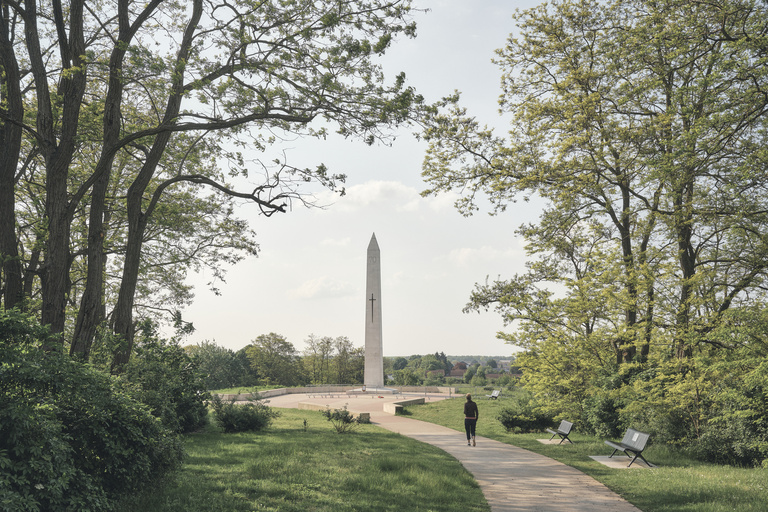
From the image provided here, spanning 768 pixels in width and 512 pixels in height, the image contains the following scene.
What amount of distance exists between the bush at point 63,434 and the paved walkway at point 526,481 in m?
5.23

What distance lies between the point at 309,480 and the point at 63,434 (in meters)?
4.21

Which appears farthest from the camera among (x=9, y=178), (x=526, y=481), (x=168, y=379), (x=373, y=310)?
(x=373, y=310)

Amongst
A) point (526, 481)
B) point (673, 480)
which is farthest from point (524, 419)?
point (673, 480)

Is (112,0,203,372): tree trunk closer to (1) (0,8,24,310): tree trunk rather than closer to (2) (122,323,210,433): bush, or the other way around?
(2) (122,323,210,433): bush

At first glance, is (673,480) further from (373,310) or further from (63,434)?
(373,310)

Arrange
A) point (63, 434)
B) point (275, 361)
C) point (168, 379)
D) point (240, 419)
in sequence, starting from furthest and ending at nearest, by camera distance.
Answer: point (275, 361) < point (240, 419) < point (168, 379) < point (63, 434)

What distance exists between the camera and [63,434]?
19.3 ft

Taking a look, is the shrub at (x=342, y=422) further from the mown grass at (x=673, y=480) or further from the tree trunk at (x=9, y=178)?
the tree trunk at (x=9, y=178)

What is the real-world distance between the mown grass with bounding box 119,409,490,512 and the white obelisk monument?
2347 centimetres

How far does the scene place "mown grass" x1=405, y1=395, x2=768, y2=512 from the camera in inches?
312

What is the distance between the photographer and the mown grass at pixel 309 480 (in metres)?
7.39

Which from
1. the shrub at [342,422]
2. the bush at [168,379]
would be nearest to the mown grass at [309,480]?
the bush at [168,379]

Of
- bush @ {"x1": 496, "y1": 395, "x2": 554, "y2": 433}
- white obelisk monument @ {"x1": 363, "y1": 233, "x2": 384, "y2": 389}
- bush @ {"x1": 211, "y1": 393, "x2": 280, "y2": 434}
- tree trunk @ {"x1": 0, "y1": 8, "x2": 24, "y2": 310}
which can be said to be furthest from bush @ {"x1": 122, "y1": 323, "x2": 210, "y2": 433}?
white obelisk monument @ {"x1": 363, "y1": 233, "x2": 384, "y2": 389}

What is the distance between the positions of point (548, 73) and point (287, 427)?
16.0 m
